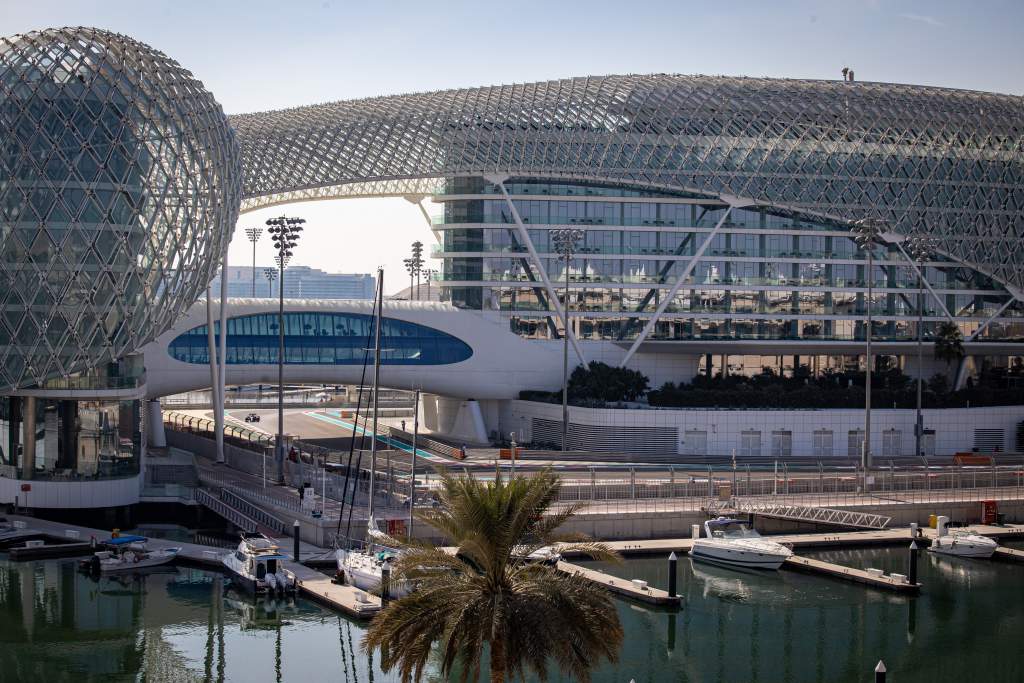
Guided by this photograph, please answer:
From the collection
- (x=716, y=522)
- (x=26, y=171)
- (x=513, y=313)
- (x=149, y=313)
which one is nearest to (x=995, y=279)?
(x=513, y=313)

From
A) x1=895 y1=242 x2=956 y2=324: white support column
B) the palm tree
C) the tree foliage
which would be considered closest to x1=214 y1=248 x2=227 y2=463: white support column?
x1=895 y1=242 x2=956 y2=324: white support column

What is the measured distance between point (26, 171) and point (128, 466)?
12.3 metres

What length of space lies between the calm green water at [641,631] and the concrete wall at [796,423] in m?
23.3

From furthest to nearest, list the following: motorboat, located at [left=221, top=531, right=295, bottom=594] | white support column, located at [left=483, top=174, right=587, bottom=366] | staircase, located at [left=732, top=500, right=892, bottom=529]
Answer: white support column, located at [left=483, top=174, right=587, bottom=366], staircase, located at [left=732, top=500, right=892, bottom=529], motorboat, located at [left=221, top=531, right=295, bottom=594]

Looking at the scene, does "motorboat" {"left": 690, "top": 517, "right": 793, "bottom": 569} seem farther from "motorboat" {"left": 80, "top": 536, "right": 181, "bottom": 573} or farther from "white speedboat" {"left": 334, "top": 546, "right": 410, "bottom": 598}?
"motorboat" {"left": 80, "top": 536, "right": 181, "bottom": 573}

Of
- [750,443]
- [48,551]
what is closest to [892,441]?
[750,443]

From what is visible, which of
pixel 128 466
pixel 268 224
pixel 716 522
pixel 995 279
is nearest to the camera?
pixel 716 522

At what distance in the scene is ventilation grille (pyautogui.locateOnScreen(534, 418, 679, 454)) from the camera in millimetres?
72062

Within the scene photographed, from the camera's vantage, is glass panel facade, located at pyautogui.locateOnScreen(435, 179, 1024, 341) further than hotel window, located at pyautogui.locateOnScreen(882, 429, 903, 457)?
Yes

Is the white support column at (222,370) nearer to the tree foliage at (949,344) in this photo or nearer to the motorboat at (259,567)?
the motorboat at (259,567)

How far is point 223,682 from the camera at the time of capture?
36.7m

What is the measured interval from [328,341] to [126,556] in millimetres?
29118

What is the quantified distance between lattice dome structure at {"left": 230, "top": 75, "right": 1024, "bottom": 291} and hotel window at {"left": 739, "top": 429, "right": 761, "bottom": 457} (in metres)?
13.8

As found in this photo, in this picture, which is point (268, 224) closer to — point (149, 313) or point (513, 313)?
point (149, 313)
